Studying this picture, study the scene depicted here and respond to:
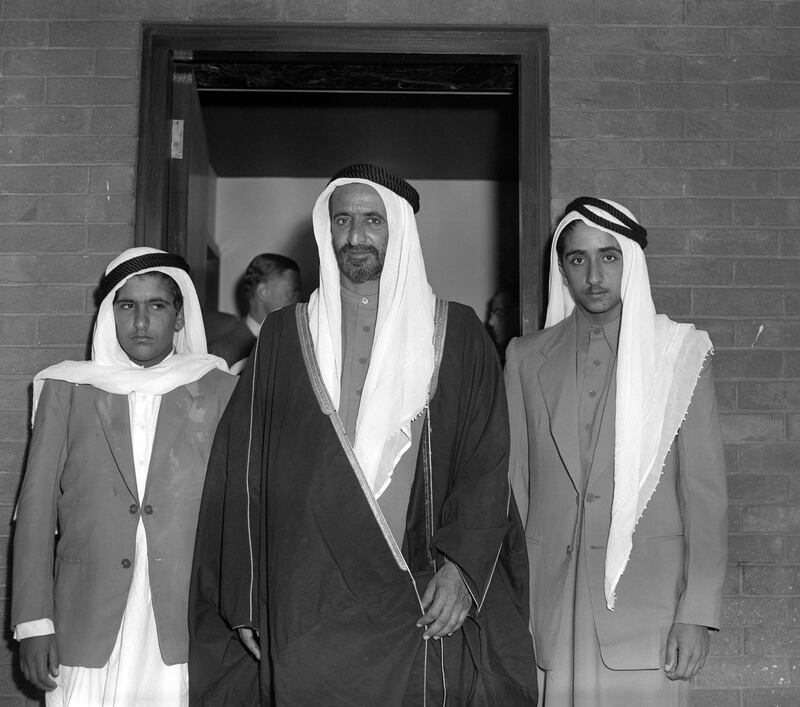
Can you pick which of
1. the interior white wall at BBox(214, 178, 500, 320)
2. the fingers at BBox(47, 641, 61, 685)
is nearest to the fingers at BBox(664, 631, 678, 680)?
the fingers at BBox(47, 641, 61, 685)

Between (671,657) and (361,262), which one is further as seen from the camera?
(361,262)

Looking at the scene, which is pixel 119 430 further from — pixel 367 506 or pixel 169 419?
pixel 367 506

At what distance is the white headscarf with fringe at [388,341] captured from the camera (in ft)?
9.23

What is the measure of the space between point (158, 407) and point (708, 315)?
217 centimetres

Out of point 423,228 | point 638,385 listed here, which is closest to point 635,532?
point 638,385

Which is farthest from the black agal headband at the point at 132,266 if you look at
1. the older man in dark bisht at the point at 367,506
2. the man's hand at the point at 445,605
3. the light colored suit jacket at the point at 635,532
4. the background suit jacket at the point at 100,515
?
the man's hand at the point at 445,605

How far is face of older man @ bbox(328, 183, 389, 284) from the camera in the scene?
9.95ft

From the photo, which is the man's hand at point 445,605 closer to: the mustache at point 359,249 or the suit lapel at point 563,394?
the suit lapel at point 563,394

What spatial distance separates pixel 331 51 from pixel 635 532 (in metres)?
2.34

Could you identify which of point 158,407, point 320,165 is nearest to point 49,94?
point 158,407

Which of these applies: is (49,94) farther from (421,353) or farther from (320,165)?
(320,165)

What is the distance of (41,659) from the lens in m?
2.88

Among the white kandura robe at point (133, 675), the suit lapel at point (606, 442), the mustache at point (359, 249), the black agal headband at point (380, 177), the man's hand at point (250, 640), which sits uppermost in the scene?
the black agal headband at point (380, 177)

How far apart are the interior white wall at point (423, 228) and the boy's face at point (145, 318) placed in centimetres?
465
